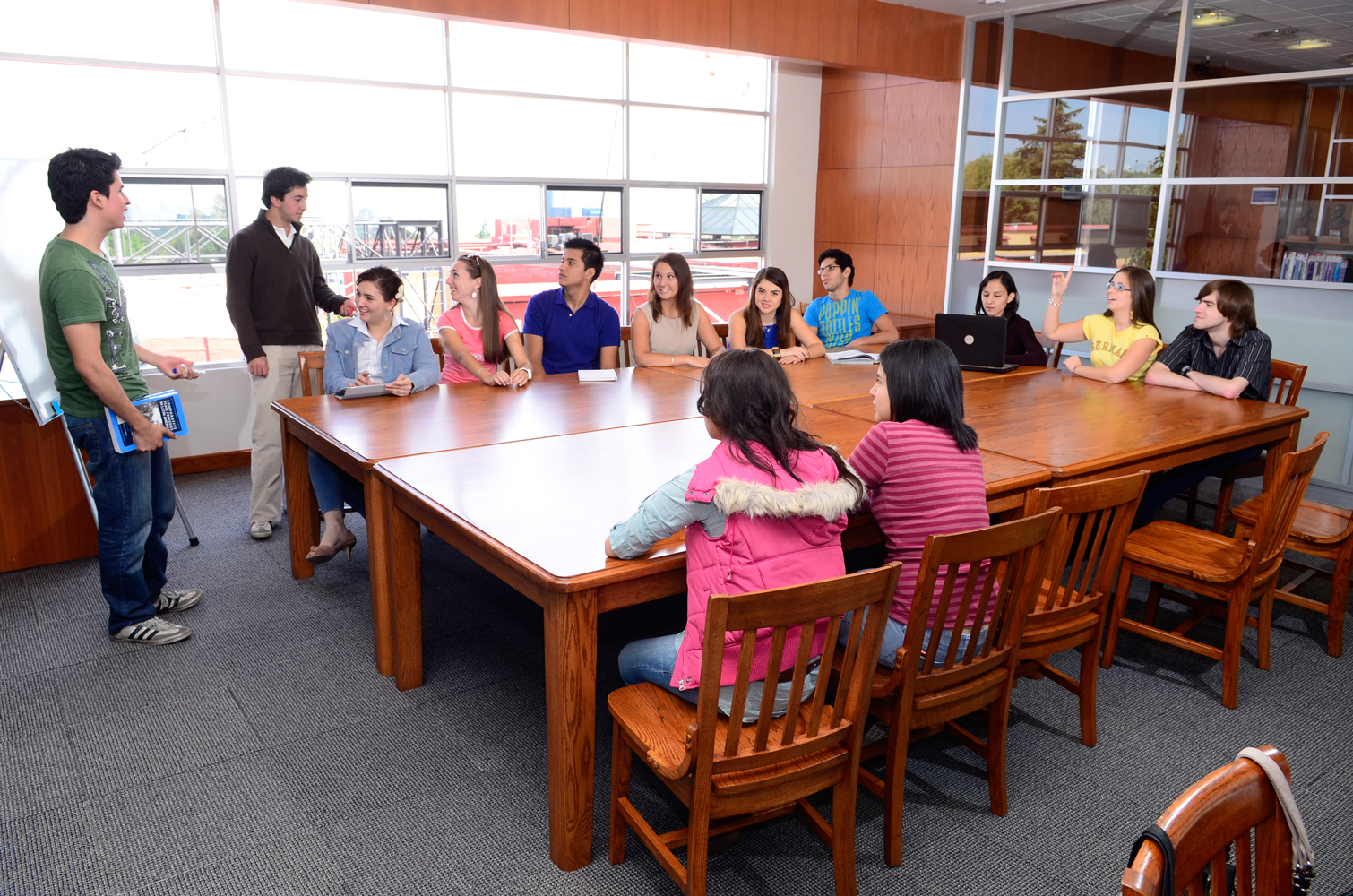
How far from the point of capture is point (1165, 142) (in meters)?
5.39

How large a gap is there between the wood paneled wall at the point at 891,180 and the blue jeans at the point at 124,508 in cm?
535

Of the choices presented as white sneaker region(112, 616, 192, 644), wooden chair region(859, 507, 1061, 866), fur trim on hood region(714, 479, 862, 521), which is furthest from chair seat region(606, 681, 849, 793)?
white sneaker region(112, 616, 192, 644)

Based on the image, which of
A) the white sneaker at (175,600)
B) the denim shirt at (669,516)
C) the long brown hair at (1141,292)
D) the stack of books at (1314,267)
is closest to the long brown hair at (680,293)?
the long brown hair at (1141,292)

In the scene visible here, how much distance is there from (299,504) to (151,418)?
27.9 inches

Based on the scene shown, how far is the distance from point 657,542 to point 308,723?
1357 mm

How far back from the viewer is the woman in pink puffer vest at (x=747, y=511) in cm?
174

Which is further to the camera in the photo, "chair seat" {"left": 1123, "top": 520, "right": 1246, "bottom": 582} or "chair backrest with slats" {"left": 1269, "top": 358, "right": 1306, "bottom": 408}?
"chair backrest with slats" {"left": 1269, "top": 358, "right": 1306, "bottom": 408}

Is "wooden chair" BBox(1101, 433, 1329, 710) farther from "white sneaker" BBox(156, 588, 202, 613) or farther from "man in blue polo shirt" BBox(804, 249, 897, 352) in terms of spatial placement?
"white sneaker" BBox(156, 588, 202, 613)

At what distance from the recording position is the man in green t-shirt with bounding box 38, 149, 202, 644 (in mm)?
2732

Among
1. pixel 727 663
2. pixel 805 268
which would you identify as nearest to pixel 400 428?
pixel 727 663

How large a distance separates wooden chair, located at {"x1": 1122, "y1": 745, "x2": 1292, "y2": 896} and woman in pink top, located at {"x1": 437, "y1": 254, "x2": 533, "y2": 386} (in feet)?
10.8

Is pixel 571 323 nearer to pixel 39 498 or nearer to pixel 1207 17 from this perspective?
pixel 39 498

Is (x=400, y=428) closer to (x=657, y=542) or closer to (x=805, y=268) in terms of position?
(x=657, y=542)

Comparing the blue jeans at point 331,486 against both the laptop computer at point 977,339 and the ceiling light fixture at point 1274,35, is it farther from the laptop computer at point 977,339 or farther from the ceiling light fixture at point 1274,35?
the ceiling light fixture at point 1274,35
